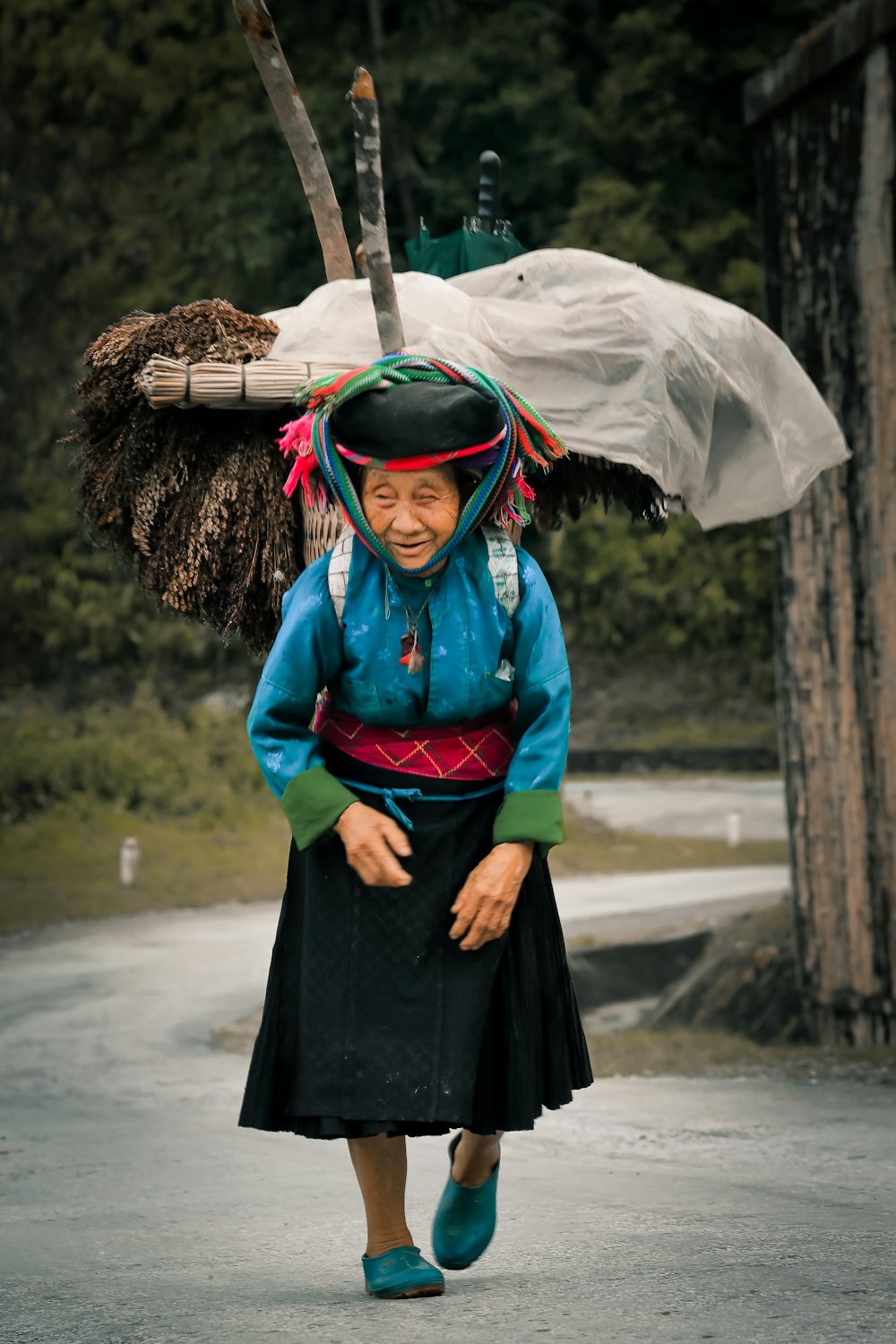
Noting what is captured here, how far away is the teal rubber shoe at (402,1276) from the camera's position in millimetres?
2941

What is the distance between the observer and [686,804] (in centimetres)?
1648

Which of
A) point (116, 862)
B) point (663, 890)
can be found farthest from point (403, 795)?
point (116, 862)

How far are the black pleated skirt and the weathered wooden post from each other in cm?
421

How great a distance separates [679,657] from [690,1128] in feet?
47.1

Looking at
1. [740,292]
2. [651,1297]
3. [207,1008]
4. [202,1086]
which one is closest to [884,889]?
[202,1086]

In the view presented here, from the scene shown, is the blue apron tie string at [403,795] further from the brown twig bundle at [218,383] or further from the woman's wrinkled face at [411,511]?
the brown twig bundle at [218,383]

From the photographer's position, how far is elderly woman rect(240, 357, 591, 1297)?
290cm

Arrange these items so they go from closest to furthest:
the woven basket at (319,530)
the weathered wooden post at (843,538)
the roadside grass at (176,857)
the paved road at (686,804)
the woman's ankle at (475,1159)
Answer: the woman's ankle at (475,1159) → the woven basket at (319,530) → the weathered wooden post at (843,538) → the roadside grass at (176,857) → the paved road at (686,804)

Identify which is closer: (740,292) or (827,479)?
(827,479)

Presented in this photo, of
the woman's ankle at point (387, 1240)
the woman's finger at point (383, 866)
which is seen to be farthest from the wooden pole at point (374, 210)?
the woman's ankle at point (387, 1240)

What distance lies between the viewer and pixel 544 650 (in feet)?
9.83

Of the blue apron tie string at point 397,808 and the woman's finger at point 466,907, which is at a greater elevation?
the blue apron tie string at point 397,808

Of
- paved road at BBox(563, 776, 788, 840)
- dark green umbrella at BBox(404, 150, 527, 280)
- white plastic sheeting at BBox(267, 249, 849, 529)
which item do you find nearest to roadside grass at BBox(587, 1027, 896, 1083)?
white plastic sheeting at BBox(267, 249, 849, 529)

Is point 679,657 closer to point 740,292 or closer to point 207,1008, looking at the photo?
point 740,292
